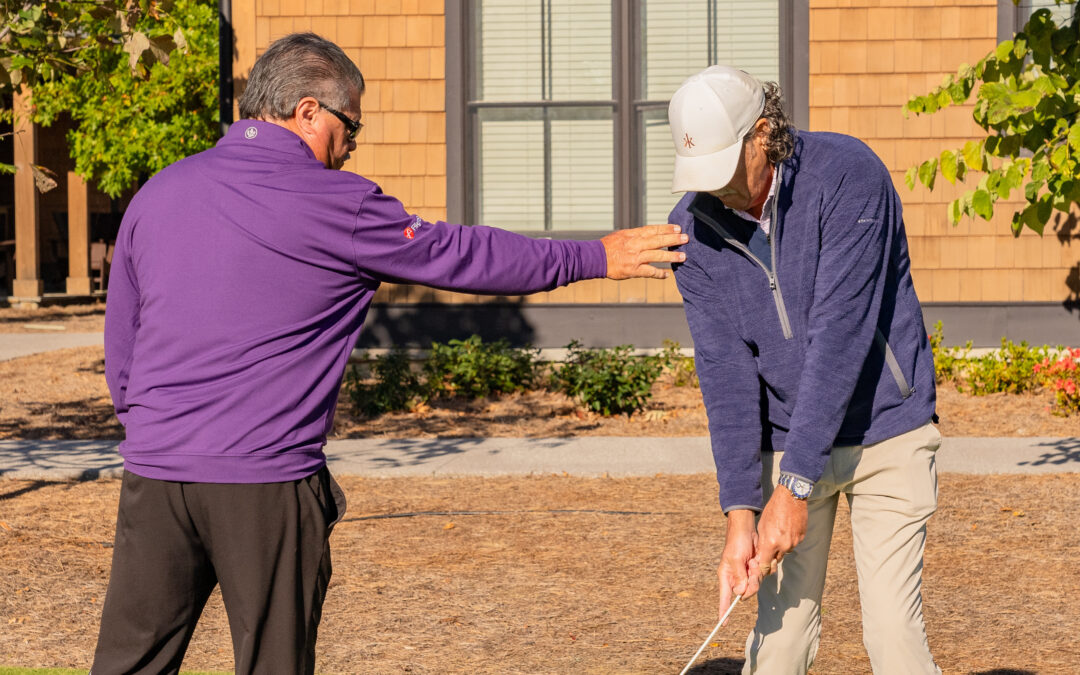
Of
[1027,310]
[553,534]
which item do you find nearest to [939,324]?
[1027,310]

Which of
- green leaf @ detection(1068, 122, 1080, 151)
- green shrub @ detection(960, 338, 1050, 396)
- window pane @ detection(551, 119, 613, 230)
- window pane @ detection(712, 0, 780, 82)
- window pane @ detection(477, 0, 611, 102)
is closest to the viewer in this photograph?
green leaf @ detection(1068, 122, 1080, 151)

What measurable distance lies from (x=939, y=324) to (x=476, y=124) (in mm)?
4743

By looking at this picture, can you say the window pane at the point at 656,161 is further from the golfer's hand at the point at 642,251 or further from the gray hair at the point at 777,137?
the gray hair at the point at 777,137

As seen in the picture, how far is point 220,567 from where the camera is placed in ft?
9.77

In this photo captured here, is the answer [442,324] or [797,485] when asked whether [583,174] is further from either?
[797,485]

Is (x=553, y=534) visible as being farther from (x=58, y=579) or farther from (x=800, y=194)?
(x=800, y=194)

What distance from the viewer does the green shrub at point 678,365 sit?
38.5 feet

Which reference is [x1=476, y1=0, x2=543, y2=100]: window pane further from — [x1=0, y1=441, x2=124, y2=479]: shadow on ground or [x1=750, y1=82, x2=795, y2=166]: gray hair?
[x1=750, y1=82, x2=795, y2=166]: gray hair

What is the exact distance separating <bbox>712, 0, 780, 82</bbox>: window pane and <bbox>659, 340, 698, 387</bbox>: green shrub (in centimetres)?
274

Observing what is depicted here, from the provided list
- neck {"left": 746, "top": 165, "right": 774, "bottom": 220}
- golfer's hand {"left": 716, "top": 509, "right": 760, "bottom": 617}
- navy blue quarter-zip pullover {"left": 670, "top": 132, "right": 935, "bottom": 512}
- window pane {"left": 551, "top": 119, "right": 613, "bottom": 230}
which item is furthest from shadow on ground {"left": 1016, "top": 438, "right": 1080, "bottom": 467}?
neck {"left": 746, "top": 165, "right": 774, "bottom": 220}

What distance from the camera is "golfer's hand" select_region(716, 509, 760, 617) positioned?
10.7 ft

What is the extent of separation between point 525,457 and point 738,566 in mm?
5550

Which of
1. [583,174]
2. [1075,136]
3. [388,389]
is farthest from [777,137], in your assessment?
[583,174]

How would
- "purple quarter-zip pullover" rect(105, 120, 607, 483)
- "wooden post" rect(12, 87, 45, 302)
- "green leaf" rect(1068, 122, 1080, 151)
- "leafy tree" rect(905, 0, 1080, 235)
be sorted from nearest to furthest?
1. "purple quarter-zip pullover" rect(105, 120, 607, 483)
2. "green leaf" rect(1068, 122, 1080, 151)
3. "leafy tree" rect(905, 0, 1080, 235)
4. "wooden post" rect(12, 87, 45, 302)
